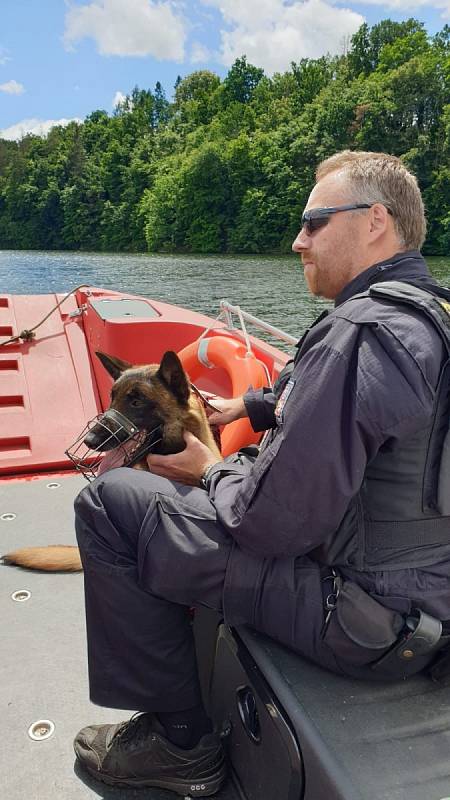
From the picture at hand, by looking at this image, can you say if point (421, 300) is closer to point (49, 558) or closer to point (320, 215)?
point (320, 215)

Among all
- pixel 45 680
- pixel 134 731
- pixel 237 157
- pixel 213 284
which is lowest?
pixel 213 284

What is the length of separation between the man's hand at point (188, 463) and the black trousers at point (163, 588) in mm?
183

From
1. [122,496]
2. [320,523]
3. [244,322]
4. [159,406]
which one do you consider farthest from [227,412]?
[244,322]

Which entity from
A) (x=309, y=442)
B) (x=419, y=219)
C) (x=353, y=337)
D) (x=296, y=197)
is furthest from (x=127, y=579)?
(x=296, y=197)

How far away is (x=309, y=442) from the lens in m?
1.09

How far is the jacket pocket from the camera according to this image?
113 cm

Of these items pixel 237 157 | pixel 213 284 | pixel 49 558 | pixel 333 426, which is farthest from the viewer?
pixel 237 157

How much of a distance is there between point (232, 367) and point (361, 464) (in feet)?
5.81

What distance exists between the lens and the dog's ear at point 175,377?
1829mm

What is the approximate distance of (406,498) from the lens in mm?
1146

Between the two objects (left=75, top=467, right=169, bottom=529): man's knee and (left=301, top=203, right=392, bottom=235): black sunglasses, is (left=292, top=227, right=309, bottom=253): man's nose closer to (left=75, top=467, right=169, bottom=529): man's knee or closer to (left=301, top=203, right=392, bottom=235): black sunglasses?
(left=301, top=203, right=392, bottom=235): black sunglasses

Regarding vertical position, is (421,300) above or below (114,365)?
above

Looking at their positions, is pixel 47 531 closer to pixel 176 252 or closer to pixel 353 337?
pixel 353 337

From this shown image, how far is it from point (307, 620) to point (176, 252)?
38.4 metres
